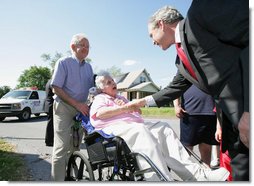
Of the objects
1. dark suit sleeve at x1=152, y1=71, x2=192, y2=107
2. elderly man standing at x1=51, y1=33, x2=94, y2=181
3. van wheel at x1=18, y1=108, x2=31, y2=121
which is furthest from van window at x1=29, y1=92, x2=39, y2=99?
dark suit sleeve at x1=152, y1=71, x2=192, y2=107

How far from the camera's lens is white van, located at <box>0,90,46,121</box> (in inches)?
395

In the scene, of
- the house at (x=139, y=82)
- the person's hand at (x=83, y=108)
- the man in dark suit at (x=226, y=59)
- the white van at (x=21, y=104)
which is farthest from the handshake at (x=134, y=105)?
the house at (x=139, y=82)

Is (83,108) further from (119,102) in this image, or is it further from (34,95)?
(34,95)

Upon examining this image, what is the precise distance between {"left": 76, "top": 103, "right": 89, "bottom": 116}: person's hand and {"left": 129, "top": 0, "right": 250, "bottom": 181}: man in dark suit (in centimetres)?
114

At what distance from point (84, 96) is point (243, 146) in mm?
1578

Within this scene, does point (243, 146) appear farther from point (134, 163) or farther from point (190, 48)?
point (134, 163)

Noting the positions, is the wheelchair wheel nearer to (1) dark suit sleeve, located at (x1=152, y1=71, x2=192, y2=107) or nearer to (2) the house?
(1) dark suit sleeve, located at (x1=152, y1=71, x2=192, y2=107)

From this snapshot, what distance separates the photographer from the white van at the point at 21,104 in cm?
1004

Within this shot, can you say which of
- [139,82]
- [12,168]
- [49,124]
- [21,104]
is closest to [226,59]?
[49,124]

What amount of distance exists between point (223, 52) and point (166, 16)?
1.77ft

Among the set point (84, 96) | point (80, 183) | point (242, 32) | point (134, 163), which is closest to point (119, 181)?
point (134, 163)

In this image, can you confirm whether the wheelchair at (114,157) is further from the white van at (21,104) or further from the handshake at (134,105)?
the white van at (21,104)

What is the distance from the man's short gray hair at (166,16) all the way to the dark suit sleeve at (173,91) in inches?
13.0

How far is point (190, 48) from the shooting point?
134 centimetres
